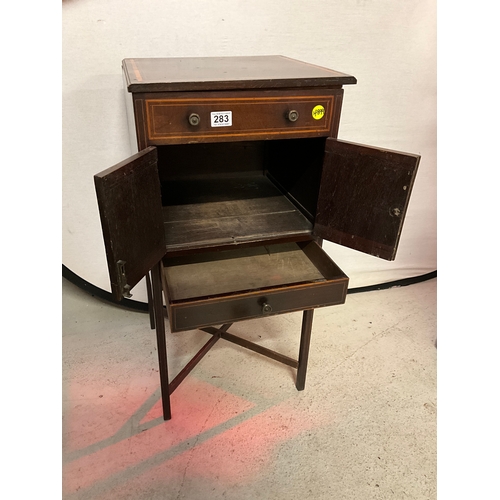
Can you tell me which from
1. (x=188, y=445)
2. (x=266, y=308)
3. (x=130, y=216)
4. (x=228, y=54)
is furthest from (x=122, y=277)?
(x=228, y=54)

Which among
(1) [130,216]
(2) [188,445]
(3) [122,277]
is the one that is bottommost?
(2) [188,445]

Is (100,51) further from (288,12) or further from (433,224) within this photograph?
(433,224)

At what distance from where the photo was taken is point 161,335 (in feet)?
3.77

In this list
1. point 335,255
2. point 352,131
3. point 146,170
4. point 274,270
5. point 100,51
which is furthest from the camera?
point 335,255

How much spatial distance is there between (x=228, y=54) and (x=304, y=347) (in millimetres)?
981

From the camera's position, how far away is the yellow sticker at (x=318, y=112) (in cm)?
96

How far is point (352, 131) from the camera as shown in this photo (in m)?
1.60

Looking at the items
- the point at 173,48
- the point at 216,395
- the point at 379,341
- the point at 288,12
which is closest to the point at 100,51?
the point at 173,48

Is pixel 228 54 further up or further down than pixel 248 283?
further up

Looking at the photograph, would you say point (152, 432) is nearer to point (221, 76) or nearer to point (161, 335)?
point (161, 335)

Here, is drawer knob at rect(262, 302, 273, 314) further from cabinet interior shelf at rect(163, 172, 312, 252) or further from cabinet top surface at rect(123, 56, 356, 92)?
cabinet top surface at rect(123, 56, 356, 92)

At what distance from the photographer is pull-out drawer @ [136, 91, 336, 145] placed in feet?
2.85

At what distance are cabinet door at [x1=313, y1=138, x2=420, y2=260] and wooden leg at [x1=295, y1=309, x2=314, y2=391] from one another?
0.31 metres

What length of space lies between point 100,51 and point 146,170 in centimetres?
67
